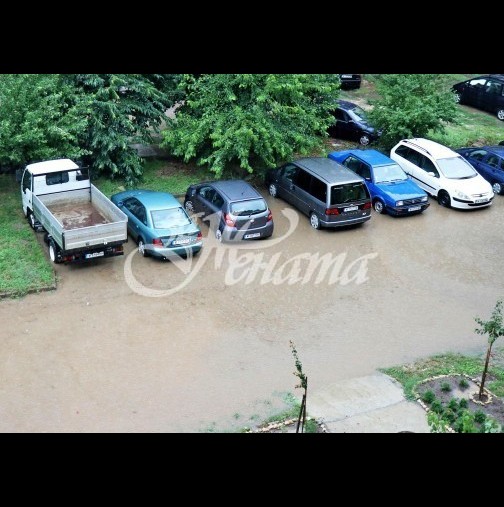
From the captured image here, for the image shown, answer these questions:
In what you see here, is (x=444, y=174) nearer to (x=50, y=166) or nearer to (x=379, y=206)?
(x=379, y=206)

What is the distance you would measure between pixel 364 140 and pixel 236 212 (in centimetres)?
859

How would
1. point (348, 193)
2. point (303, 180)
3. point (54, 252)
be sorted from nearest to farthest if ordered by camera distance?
point (54, 252), point (348, 193), point (303, 180)

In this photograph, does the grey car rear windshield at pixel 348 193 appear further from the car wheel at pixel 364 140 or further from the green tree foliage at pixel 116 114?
the car wheel at pixel 364 140

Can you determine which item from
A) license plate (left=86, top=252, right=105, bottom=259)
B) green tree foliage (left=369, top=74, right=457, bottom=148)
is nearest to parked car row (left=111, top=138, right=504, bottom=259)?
green tree foliage (left=369, top=74, right=457, bottom=148)

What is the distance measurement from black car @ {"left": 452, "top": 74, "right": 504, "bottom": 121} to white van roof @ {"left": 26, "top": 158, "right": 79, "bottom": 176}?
53.6ft

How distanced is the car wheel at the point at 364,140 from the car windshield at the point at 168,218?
9513mm

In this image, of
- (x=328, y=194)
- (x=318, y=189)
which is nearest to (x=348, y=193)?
(x=328, y=194)

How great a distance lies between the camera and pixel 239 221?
54.9 feet

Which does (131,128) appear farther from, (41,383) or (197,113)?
(41,383)

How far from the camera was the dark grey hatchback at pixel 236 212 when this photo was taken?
16766 mm

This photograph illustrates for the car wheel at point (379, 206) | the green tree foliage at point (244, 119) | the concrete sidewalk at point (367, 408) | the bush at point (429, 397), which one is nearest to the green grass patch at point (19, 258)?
the green tree foliage at point (244, 119)

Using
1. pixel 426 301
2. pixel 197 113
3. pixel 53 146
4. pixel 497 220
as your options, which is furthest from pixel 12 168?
pixel 497 220

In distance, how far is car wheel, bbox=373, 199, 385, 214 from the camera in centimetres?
1927

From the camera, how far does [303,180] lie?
1862 centimetres
